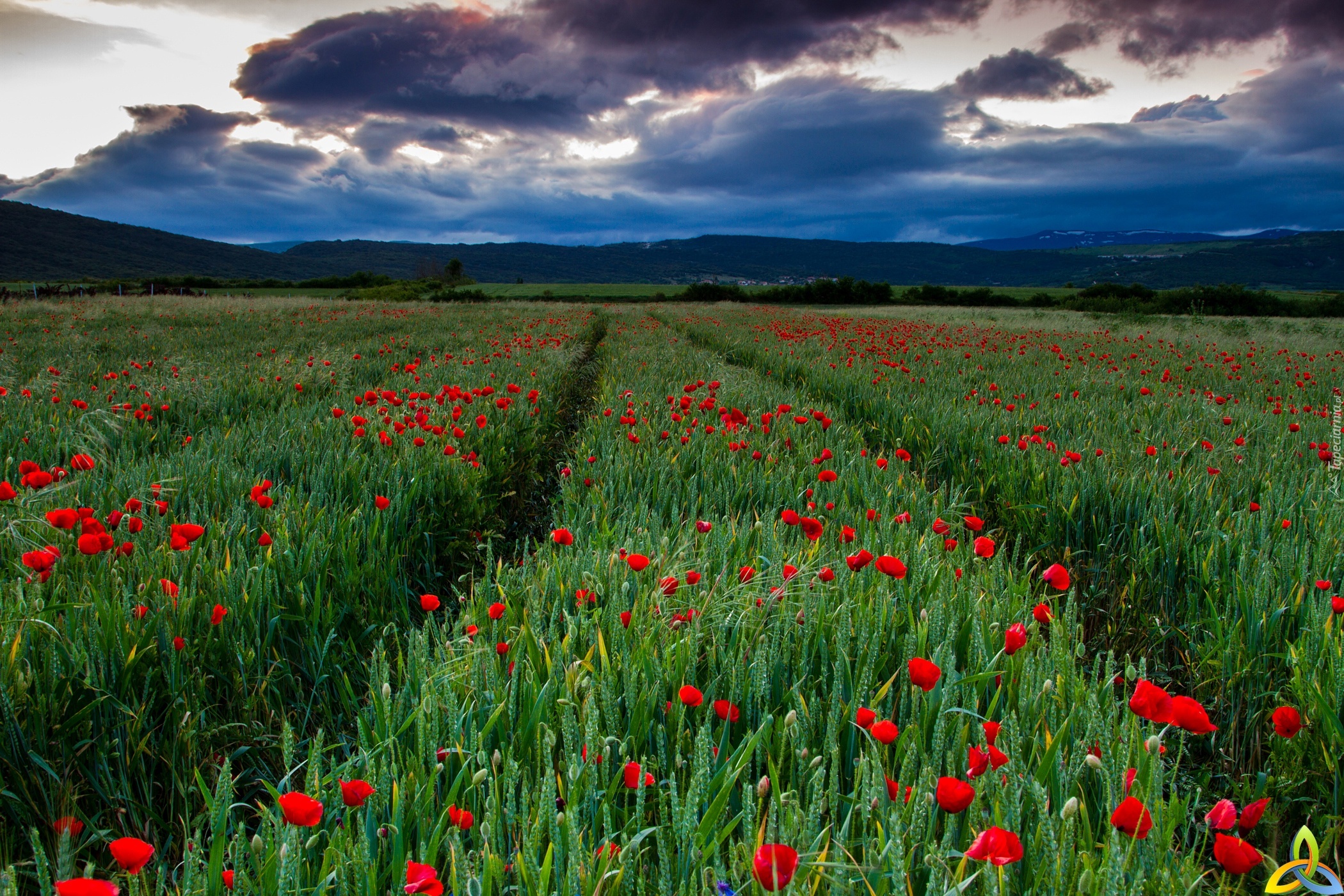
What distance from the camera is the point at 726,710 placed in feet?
5.04

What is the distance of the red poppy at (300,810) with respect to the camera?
98 cm

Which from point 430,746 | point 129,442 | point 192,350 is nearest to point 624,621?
point 430,746

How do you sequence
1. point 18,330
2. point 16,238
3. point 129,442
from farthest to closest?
point 16,238, point 18,330, point 129,442

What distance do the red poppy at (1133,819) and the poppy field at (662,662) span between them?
2 cm

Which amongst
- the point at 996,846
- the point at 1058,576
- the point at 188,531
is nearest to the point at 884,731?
the point at 996,846

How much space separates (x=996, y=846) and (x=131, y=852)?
3.88ft

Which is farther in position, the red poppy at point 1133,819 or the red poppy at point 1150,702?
the red poppy at point 1150,702

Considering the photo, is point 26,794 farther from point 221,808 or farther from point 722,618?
point 722,618

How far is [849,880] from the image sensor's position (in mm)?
1087

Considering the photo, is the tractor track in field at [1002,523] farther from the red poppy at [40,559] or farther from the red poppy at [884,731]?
the red poppy at [40,559]

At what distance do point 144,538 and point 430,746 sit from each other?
82.9 inches

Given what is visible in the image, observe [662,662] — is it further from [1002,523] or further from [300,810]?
[1002,523]

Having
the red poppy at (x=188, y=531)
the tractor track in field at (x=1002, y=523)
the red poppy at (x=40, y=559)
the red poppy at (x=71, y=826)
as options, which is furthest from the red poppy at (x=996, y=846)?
the red poppy at (x=40, y=559)

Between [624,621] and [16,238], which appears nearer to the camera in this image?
[624,621]
